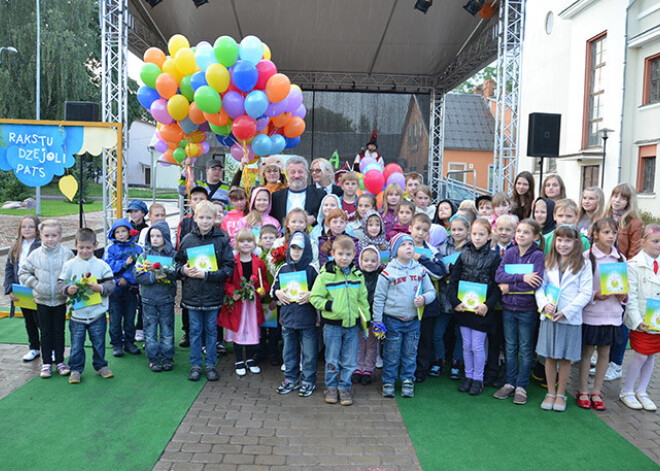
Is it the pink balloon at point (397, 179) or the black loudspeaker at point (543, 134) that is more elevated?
the black loudspeaker at point (543, 134)

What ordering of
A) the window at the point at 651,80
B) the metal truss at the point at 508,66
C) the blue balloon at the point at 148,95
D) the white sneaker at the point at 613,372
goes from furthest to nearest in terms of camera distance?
the window at the point at 651,80
the metal truss at the point at 508,66
the blue balloon at the point at 148,95
the white sneaker at the point at 613,372

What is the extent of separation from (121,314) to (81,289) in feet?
2.68

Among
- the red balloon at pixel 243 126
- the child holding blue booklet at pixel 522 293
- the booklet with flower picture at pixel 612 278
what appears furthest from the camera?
the red balloon at pixel 243 126

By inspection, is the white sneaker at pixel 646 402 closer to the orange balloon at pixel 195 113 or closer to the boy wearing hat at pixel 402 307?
the boy wearing hat at pixel 402 307

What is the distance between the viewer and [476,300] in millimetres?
4039

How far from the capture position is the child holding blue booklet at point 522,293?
12.8 feet

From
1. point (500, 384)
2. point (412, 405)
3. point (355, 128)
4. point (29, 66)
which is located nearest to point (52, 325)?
point (412, 405)

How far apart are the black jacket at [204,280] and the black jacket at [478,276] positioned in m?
1.89

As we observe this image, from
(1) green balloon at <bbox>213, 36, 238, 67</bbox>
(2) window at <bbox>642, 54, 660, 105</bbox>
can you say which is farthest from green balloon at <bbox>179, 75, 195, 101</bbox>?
(2) window at <bbox>642, 54, 660, 105</bbox>

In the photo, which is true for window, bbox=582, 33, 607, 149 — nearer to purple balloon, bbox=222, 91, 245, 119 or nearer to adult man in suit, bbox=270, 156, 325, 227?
purple balloon, bbox=222, 91, 245, 119

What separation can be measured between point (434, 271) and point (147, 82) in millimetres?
4607

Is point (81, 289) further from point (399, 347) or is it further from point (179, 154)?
point (179, 154)

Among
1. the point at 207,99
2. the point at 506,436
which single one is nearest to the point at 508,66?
the point at 207,99

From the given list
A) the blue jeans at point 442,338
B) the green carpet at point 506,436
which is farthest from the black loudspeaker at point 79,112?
the green carpet at point 506,436
